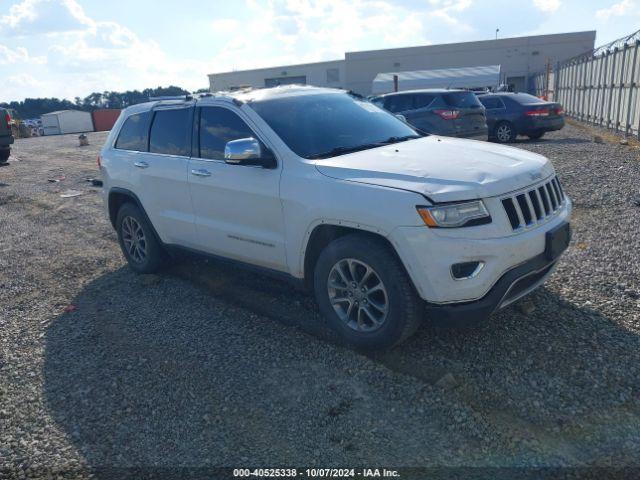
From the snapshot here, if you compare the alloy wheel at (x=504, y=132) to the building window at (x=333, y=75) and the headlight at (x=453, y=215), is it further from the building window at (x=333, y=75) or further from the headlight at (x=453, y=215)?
the building window at (x=333, y=75)

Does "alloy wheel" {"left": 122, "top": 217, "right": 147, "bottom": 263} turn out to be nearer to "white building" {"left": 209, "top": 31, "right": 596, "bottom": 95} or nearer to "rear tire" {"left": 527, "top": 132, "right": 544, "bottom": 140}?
"rear tire" {"left": 527, "top": 132, "right": 544, "bottom": 140}

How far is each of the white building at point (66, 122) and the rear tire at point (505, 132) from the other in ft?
174

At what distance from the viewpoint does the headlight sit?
338 cm

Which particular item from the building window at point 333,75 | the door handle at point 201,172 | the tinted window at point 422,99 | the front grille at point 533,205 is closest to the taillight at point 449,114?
the tinted window at point 422,99

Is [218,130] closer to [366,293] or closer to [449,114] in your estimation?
[366,293]

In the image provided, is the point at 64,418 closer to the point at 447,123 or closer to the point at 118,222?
the point at 118,222

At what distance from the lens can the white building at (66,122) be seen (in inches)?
2281

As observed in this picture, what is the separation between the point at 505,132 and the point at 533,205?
44.4ft

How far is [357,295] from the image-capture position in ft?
12.8

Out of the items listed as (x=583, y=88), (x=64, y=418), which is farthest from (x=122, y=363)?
(x=583, y=88)

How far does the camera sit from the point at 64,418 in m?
3.51

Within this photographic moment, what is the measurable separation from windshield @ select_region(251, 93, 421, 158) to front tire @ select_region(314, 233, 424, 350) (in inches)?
→ 35.1

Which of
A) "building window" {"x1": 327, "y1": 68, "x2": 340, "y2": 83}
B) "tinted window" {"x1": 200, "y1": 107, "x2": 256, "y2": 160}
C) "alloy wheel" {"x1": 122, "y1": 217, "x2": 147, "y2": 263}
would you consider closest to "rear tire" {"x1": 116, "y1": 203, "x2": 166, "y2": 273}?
"alloy wheel" {"x1": 122, "y1": 217, "x2": 147, "y2": 263}

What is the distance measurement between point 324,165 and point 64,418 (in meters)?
2.44
